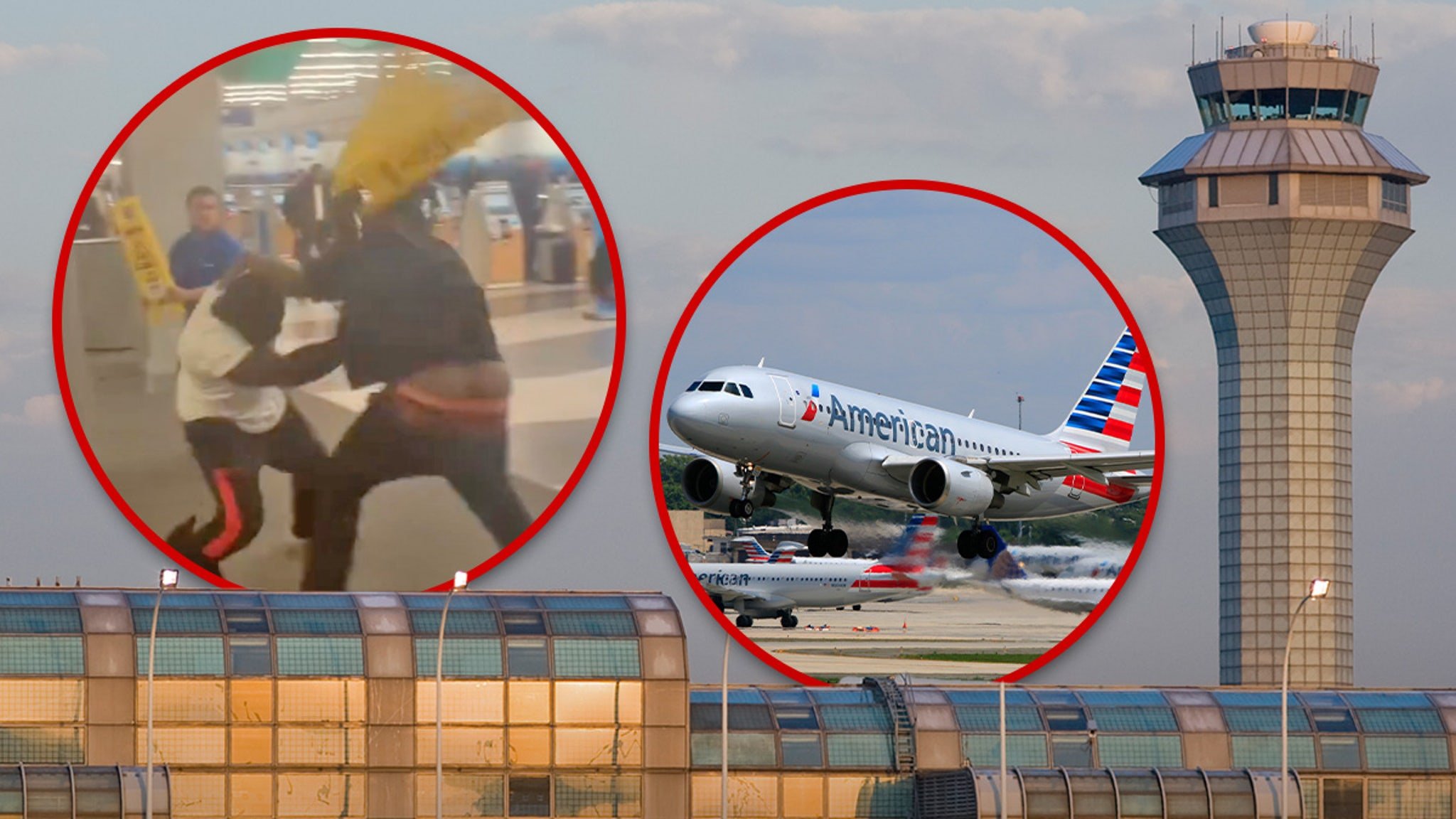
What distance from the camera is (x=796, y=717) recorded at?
83375mm

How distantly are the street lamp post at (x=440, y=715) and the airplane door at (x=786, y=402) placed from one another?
18182 millimetres

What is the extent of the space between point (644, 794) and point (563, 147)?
92.2 feet

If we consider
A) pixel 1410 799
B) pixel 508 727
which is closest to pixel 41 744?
pixel 508 727

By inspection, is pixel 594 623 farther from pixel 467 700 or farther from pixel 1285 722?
pixel 1285 722

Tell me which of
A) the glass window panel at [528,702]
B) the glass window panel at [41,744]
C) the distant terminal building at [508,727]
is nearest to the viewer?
the glass window panel at [41,744]

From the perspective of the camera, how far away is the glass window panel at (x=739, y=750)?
81625 millimetres

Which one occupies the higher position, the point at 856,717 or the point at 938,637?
the point at 856,717

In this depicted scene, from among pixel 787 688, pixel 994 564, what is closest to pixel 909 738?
pixel 787 688

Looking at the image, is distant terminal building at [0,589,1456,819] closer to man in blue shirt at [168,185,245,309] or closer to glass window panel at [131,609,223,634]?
glass window panel at [131,609,223,634]

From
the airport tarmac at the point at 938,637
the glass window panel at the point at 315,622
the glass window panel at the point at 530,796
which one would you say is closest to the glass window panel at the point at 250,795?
the glass window panel at the point at 315,622

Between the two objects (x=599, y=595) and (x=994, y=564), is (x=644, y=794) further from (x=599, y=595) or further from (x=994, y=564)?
(x=994, y=564)

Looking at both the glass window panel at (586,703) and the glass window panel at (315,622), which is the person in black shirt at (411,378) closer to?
the glass window panel at (315,622)

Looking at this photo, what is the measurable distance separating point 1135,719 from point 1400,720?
8.51 metres

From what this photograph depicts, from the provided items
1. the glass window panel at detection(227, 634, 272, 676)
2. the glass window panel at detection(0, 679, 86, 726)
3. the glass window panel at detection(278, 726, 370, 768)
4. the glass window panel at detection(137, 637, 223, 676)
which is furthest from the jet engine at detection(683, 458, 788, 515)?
the glass window panel at detection(0, 679, 86, 726)
